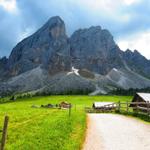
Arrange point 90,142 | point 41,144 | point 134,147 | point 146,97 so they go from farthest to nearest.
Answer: point 146,97 → point 90,142 → point 134,147 → point 41,144

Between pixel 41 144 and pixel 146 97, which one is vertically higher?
pixel 146 97

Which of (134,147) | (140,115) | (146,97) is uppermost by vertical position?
(146,97)

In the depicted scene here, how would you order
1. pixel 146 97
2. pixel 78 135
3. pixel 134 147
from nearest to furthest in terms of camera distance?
pixel 134 147 < pixel 78 135 < pixel 146 97

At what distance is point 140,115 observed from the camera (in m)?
40.2

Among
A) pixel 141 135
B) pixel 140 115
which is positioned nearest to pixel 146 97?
pixel 140 115

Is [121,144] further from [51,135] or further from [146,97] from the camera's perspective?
[146,97]

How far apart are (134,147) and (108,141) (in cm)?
254

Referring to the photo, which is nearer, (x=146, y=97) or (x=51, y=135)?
(x=51, y=135)

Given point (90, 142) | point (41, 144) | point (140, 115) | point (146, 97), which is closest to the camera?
point (41, 144)

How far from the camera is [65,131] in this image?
924 inches

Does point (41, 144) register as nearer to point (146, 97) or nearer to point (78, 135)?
point (78, 135)

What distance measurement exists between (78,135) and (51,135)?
10.6 feet

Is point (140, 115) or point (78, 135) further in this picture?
point (140, 115)

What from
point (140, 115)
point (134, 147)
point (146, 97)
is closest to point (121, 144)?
point (134, 147)
